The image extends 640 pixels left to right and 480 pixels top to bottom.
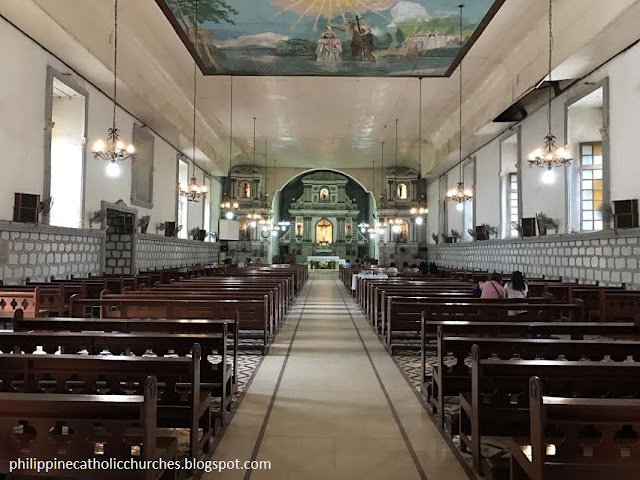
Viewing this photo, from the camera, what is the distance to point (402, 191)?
31016mm

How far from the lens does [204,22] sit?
38.7ft

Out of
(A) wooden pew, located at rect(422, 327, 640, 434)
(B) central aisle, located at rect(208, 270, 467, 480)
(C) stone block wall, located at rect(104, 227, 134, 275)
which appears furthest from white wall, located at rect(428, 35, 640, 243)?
(C) stone block wall, located at rect(104, 227, 134, 275)

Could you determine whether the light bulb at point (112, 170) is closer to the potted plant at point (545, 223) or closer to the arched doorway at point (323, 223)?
the potted plant at point (545, 223)

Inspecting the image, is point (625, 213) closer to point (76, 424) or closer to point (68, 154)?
point (76, 424)

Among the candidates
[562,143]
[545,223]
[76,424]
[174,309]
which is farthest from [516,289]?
[562,143]

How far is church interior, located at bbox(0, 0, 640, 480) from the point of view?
2.85 meters

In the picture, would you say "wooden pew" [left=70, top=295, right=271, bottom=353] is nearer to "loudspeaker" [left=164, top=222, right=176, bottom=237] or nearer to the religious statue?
the religious statue

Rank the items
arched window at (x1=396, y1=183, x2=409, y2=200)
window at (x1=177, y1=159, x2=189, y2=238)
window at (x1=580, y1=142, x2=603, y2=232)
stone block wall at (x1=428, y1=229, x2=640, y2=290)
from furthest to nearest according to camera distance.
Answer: arched window at (x1=396, y1=183, x2=409, y2=200) → window at (x1=177, y1=159, x2=189, y2=238) → window at (x1=580, y1=142, x2=603, y2=232) → stone block wall at (x1=428, y1=229, x2=640, y2=290)

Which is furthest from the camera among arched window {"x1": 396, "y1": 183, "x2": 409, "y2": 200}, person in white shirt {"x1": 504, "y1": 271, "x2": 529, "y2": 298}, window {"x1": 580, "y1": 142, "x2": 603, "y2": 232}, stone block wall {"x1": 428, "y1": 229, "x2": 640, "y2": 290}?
arched window {"x1": 396, "y1": 183, "x2": 409, "y2": 200}

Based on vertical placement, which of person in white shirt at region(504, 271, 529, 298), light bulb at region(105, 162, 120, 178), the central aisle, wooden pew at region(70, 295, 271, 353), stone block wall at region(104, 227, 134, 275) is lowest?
the central aisle

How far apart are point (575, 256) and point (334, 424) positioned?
10167 mm

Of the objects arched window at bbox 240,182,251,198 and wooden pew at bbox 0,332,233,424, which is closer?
wooden pew at bbox 0,332,233,424

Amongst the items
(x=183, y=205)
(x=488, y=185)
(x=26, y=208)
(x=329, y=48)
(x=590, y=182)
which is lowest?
(x=26, y=208)

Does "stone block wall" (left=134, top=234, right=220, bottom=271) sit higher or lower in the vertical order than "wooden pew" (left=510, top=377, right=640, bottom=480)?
higher
